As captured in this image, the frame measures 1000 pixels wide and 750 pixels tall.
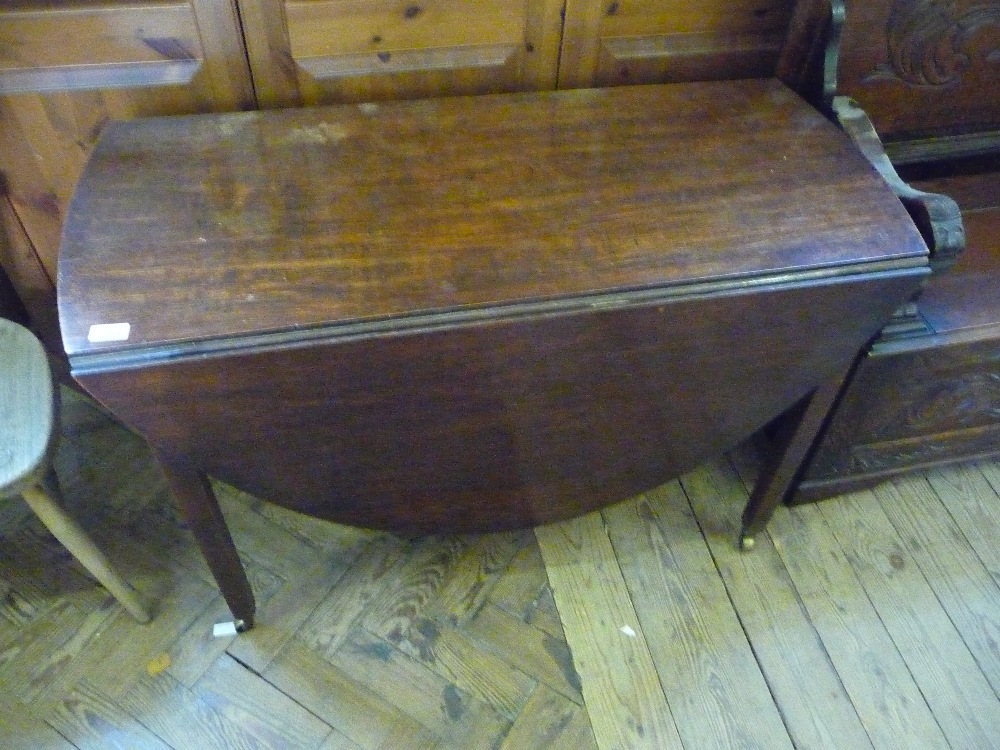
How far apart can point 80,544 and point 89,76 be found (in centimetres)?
62

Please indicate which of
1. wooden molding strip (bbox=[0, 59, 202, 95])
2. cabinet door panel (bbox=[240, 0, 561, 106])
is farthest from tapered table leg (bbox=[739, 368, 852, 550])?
wooden molding strip (bbox=[0, 59, 202, 95])

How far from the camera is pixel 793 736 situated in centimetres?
112

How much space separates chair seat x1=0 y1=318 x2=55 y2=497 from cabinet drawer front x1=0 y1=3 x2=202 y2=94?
1.07ft

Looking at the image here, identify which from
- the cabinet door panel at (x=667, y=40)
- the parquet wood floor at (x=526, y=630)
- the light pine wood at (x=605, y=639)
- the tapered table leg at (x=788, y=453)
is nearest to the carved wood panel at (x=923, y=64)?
the cabinet door panel at (x=667, y=40)

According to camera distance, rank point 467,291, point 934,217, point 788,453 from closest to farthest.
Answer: point 467,291, point 934,217, point 788,453

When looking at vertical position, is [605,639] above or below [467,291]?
below

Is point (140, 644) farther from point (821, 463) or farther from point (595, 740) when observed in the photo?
point (821, 463)

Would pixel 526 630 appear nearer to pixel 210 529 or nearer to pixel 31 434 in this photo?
pixel 210 529

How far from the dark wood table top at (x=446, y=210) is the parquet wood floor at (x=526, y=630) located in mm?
651

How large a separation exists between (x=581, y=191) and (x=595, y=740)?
2.55 feet

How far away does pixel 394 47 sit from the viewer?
3.36 feet

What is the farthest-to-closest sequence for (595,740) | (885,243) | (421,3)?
(595,740), (421,3), (885,243)

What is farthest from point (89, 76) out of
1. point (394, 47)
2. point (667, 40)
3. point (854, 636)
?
point (854, 636)

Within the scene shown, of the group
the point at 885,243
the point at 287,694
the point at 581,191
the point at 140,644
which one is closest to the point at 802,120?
the point at 885,243
